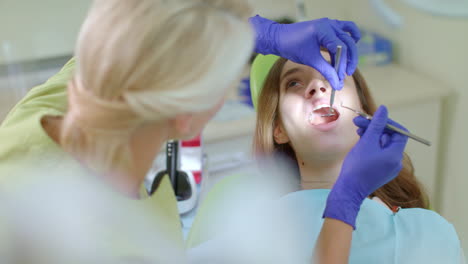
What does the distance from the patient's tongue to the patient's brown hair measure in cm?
14

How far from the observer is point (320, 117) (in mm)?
1217

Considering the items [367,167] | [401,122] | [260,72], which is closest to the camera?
[367,167]

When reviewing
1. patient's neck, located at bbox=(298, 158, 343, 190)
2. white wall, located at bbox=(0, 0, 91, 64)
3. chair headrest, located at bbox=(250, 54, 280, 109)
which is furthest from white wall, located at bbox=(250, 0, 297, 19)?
patient's neck, located at bbox=(298, 158, 343, 190)

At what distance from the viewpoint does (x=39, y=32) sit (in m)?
1.97

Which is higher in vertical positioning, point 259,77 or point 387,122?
point 387,122

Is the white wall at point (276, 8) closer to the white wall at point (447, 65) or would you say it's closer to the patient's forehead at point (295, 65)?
the white wall at point (447, 65)

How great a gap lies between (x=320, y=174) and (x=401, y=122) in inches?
30.3

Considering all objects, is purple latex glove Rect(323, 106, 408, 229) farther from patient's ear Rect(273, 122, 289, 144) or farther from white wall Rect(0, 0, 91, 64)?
white wall Rect(0, 0, 91, 64)

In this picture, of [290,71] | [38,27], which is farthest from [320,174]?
[38,27]

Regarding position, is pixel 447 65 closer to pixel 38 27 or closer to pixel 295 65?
pixel 295 65

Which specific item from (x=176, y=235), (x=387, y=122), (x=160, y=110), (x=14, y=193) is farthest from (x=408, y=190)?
(x=14, y=193)

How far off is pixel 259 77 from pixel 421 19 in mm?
936

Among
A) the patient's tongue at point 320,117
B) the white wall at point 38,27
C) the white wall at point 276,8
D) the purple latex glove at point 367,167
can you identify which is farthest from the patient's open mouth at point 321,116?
the white wall at point 38,27

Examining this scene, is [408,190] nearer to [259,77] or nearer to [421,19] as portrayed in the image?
[259,77]
